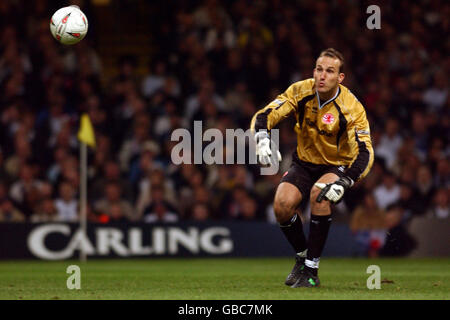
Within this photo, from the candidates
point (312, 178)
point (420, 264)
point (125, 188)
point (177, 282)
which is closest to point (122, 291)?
point (177, 282)

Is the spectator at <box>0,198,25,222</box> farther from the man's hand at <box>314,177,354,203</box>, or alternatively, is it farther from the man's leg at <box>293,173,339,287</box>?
the man's hand at <box>314,177,354,203</box>

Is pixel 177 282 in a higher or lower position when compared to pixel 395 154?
lower

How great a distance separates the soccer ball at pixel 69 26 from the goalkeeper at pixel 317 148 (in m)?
2.70

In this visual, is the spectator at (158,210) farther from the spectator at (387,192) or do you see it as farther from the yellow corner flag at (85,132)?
the spectator at (387,192)

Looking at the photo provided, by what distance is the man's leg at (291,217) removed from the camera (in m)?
9.05

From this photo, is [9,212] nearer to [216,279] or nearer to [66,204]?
[66,204]

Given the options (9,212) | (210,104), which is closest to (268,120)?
(9,212)

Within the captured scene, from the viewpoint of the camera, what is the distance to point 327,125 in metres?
9.12

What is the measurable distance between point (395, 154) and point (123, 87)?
5.08 meters

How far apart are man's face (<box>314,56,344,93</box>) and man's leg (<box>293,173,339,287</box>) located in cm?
87

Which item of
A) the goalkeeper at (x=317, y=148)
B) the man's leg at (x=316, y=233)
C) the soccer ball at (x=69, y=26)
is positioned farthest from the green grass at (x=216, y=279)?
the soccer ball at (x=69, y=26)

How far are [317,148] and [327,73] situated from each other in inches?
32.4
